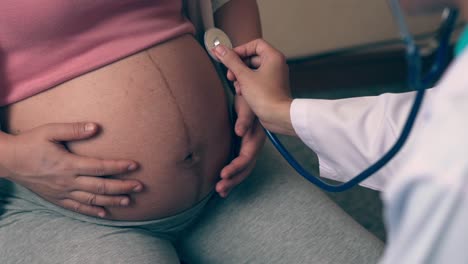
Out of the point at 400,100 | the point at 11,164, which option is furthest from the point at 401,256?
the point at 11,164

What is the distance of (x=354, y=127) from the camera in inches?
29.6

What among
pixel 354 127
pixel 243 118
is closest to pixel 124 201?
pixel 243 118

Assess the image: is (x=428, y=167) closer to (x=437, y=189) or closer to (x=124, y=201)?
(x=437, y=189)

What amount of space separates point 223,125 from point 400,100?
0.30 meters

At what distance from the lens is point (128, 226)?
842 millimetres

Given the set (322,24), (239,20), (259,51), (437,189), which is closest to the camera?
(437,189)

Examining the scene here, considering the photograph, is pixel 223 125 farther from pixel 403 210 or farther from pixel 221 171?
pixel 403 210

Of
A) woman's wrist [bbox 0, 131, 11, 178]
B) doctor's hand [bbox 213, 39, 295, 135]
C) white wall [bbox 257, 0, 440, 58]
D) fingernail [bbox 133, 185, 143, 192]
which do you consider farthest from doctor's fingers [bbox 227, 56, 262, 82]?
white wall [bbox 257, 0, 440, 58]

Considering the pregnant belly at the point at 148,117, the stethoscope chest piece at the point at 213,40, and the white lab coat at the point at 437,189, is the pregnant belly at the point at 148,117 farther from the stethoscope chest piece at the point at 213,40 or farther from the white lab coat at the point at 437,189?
the white lab coat at the point at 437,189

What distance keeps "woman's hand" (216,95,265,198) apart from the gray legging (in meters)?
0.06

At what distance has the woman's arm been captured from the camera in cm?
86

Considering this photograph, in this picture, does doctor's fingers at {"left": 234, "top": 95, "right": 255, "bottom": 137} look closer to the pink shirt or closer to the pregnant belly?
the pregnant belly

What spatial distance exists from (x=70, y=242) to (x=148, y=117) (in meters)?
0.23

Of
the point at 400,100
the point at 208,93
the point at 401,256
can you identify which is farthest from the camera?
the point at 208,93
